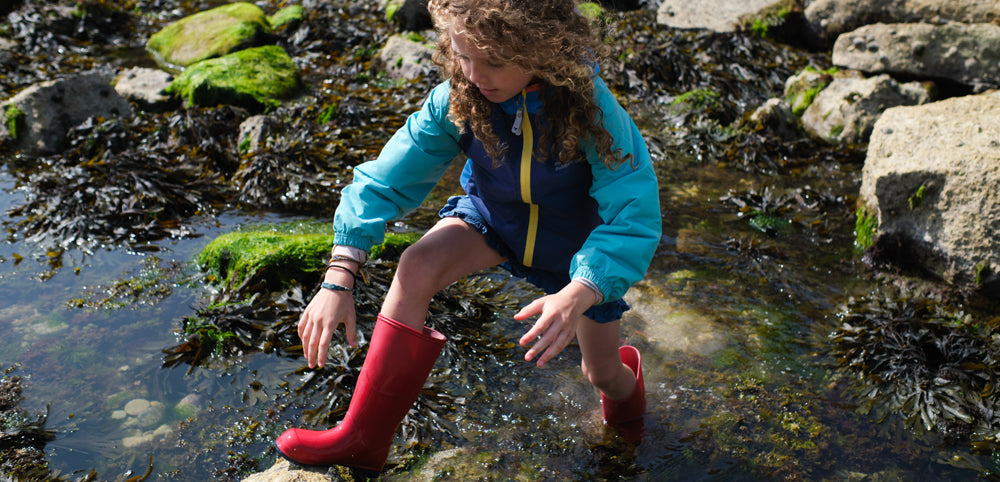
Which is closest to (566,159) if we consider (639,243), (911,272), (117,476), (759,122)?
(639,243)

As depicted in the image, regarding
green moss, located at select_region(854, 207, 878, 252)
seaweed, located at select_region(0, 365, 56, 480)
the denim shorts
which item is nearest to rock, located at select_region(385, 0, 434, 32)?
green moss, located at select_region(854, 207, 878, 252)

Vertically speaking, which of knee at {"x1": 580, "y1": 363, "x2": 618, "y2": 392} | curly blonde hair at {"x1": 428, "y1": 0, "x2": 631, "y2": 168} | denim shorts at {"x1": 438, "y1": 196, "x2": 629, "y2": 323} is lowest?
knee at {"x1": 580, "y1": 363, "x2": 618, "y2": 392}

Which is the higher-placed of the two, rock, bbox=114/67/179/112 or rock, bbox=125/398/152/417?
rock, bbox=114/67/179/112

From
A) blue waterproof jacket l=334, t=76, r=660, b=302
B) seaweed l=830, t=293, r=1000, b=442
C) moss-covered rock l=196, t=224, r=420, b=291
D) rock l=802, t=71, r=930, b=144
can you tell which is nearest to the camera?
blue waterproof jacket l=334, t=76, r=660, b=302

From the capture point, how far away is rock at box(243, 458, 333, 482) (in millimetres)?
2623

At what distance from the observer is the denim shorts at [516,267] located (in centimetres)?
259

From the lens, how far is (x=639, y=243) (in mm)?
2148

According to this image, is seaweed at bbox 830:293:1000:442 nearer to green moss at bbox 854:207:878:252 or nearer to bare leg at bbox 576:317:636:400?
green moss at bbox 854:207:878:252

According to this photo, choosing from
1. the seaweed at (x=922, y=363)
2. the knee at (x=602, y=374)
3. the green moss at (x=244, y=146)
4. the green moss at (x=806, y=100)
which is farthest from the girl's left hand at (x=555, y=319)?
the green moss at (x=806, y=100)

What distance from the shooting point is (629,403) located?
10.3 feet

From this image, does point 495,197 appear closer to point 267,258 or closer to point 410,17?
point 267,258

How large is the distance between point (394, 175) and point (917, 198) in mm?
3828

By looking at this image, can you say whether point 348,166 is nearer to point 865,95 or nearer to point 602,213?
point 602,213

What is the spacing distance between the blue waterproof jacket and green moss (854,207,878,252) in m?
3.30
